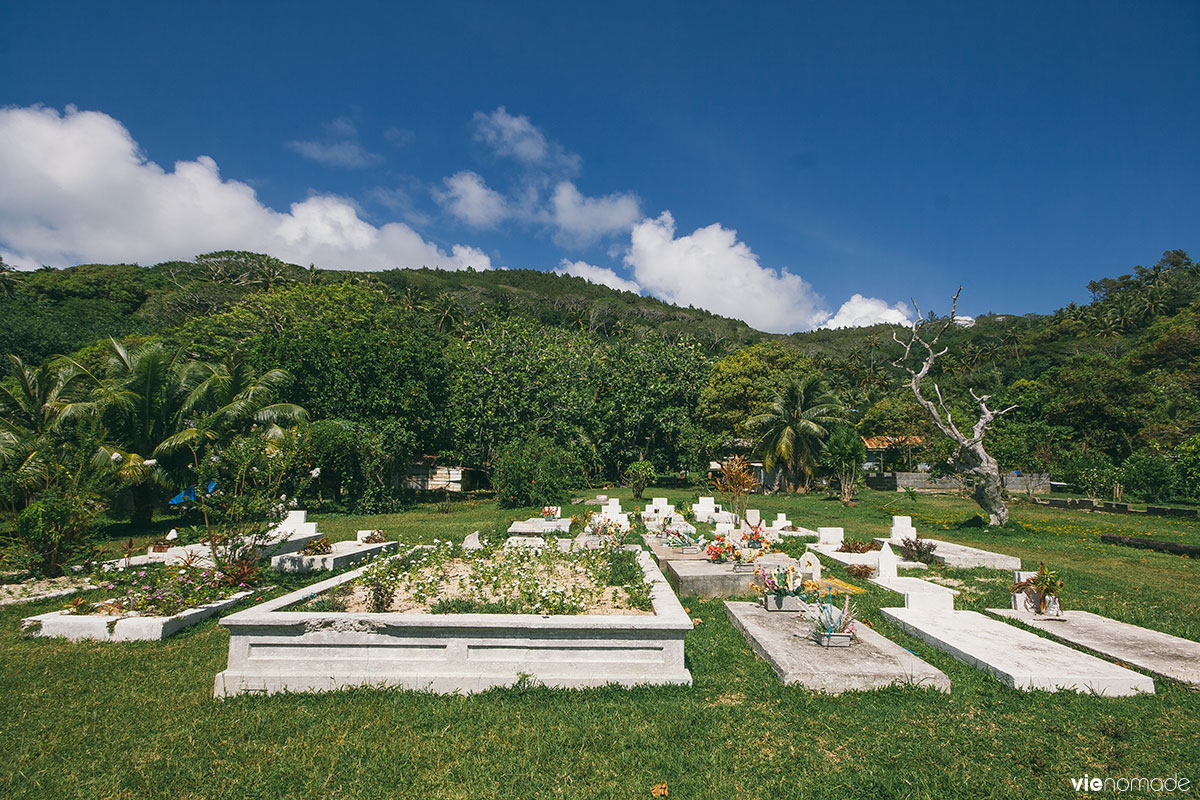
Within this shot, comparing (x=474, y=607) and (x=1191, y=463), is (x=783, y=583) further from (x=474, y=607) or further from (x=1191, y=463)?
(x=1191, y=463)

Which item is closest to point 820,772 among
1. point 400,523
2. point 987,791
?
point 987,791

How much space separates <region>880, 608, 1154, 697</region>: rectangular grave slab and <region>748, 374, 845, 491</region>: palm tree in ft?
73.8

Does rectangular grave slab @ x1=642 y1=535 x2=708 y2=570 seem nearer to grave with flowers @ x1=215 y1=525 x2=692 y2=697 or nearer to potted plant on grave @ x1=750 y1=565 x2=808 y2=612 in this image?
potted plant on grave @ x1=750 y1=565 x2=808 y2=612

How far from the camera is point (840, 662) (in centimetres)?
520

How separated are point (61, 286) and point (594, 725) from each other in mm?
65180

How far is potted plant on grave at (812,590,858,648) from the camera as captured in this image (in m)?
5.65

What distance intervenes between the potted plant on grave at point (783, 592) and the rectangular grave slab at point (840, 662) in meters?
0.61

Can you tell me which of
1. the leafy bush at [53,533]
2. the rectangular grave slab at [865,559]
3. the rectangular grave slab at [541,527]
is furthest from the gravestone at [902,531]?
the leafy bush at [53,533]

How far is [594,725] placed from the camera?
4.24 m

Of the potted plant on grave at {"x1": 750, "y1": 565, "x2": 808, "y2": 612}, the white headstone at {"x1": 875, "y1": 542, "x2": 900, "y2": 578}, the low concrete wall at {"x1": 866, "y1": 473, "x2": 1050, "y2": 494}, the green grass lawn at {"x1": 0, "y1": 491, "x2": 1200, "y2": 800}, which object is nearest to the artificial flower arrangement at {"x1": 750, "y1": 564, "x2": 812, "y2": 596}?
the potted plant on grave at {"x1": 750, "y1": 565, "x2": 808, "y2": 612}

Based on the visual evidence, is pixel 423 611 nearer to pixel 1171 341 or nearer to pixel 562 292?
pixel 1171 341

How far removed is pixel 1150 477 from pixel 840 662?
28.8 meters

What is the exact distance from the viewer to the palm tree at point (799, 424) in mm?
29141

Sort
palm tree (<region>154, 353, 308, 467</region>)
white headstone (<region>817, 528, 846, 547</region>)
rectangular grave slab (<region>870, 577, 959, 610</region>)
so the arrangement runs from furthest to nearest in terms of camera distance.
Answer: palm tree (<region>154, 353, 308, 467</region>), white headstone (<region>817, 528, 846, 547</region>), rectangular grave slab (<region>870, 577, 959, 610</region>)
